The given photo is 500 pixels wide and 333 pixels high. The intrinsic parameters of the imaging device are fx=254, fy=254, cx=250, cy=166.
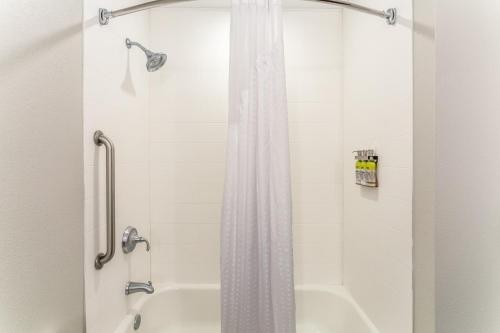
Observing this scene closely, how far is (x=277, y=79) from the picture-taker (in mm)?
966

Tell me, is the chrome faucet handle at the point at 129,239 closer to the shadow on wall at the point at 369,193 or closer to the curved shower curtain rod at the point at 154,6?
the curved shower curtain rod at the point at 154,6

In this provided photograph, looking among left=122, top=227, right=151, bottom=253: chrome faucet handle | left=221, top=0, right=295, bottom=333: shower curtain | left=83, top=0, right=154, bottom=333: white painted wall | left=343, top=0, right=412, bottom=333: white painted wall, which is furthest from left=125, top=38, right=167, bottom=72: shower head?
left=343, top=0, right=412, bottom=333: white painted wall

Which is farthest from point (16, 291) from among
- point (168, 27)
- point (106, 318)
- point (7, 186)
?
point (168, 27)

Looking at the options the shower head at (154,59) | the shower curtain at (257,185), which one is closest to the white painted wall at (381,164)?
the shower curtain at (257,185)

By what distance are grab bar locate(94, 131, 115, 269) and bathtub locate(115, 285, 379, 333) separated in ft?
2.08

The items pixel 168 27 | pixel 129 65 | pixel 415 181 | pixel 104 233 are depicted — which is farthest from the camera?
pixel 168 27

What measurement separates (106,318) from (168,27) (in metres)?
1.67

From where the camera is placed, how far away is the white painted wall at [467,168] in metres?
0.82

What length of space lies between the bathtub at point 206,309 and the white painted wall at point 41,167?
28.7 inches

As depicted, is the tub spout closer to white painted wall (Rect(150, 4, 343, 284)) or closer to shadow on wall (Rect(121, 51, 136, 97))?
white painted wall (Rect(150, 4, 343, 284))

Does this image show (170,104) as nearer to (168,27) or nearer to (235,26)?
(168,27)

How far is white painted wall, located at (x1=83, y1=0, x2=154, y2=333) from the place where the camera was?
102 centimetres

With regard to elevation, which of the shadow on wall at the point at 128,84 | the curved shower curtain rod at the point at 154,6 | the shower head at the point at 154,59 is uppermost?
the curved shower curtain rod at the point at 154,6

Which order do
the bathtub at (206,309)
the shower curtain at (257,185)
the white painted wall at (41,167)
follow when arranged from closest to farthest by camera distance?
the white painted wall at (41,167) < the shower curtain at (257,185) < the bathtub at (206,309)
